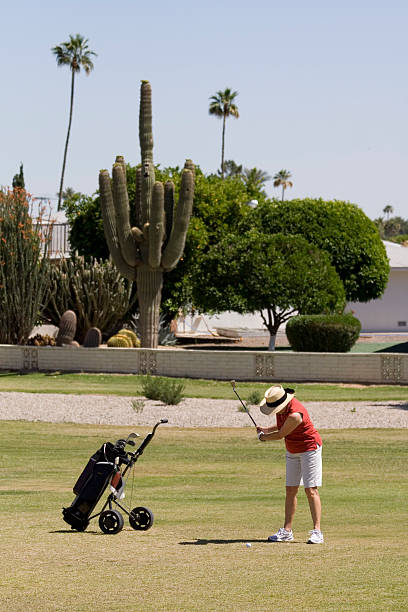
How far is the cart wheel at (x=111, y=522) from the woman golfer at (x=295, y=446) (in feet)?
5.00

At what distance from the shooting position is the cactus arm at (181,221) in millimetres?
33656

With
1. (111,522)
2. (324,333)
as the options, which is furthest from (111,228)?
(111,522)

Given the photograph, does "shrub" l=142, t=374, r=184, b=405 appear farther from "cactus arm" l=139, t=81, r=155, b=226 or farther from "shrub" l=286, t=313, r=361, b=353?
"cactus arm" l=139, t=81, r=155, b=226

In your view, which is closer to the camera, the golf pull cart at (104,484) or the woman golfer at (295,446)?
the woman golfer at (295,446)

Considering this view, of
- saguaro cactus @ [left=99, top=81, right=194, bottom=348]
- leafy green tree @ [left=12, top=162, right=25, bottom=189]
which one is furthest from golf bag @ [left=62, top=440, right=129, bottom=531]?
leafy green tree @ [left=12, top=162, right=25, bottom=189]

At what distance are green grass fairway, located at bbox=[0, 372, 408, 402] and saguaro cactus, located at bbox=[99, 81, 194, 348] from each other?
3.69 meters

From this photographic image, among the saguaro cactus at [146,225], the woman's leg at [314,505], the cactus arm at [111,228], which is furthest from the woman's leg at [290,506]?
the cactus arm at [111,228]

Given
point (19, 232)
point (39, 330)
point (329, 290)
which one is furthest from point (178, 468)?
point (39, 330)

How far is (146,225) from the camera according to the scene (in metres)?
34.6

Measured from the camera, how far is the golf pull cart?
9805 mm

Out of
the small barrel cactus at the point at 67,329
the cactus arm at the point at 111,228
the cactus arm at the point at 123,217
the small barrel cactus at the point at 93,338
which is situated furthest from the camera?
the small barrel cactus at the point at 67,329

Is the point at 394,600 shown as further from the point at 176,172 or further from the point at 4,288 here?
the point at 176,172

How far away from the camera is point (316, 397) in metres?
27.9

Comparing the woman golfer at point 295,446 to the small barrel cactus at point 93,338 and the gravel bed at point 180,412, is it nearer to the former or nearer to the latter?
the gravel bed at point 180,412
